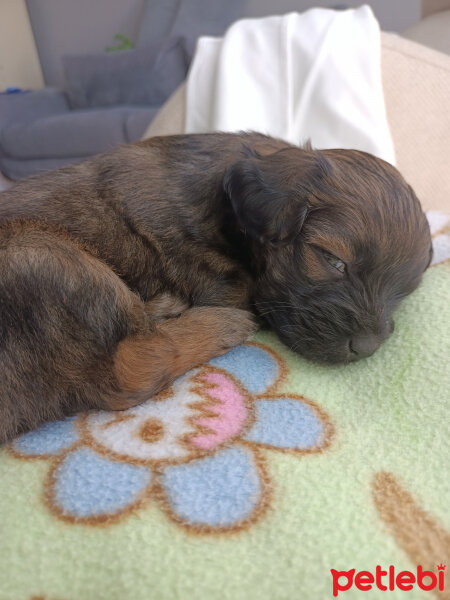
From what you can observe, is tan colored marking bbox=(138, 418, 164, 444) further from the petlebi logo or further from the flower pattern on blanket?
the petlebi logo

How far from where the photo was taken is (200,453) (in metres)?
1.16

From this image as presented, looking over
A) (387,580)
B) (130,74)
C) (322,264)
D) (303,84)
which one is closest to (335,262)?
(322,264)

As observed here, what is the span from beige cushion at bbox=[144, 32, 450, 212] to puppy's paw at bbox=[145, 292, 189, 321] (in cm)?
158

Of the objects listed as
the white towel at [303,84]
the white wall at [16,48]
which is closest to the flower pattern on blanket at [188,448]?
the white towel at [303,84]

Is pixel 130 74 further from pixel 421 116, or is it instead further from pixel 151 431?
pixel 151 431

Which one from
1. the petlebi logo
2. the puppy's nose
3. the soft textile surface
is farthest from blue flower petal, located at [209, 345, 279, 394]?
the soft textile surface

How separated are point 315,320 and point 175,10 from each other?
28.9 ft

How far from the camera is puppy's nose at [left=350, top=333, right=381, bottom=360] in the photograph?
1456 mm

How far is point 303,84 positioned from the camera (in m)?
2.69

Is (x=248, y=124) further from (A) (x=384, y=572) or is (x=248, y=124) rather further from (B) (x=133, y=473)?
(A) (x=384, y=572)

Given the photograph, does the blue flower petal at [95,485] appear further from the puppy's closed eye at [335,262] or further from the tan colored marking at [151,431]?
the puppy's closed eye at [335,262]

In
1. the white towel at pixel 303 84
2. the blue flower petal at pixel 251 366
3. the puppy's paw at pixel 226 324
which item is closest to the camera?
the blue flower petal at pixel 251 366

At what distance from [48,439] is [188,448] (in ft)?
1.18

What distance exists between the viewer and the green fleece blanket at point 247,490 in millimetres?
887
